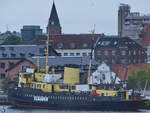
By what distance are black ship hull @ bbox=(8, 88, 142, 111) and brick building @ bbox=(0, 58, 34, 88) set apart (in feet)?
43.2

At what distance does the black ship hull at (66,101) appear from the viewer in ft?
278

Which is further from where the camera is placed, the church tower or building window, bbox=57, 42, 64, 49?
the church tower

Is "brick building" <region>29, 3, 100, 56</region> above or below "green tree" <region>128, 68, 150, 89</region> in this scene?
above

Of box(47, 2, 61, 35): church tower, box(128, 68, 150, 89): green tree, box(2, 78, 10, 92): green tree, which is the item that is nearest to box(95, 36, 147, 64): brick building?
box(128, 68, 150, 89): green tree

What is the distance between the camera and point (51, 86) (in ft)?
287

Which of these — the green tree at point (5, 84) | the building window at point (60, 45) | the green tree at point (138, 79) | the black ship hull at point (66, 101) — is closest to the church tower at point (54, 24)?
the building window at point (60, 45)

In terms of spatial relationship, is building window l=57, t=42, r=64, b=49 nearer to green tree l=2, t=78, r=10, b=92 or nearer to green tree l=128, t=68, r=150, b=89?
green tree l=2, t=78, r=10, b=92

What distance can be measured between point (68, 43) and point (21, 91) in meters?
41.7

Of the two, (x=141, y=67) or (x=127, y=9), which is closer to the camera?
(x=141, y=67)

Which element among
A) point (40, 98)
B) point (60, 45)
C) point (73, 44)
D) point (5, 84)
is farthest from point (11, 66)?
point (73, 44)

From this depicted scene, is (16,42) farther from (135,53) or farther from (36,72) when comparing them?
(36,72)

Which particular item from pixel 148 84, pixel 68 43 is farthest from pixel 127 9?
pixel 148 84

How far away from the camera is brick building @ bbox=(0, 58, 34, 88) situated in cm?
10450

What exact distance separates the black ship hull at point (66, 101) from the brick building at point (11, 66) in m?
13.2
